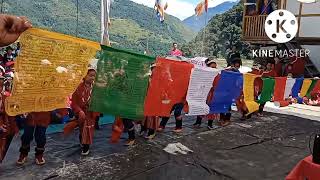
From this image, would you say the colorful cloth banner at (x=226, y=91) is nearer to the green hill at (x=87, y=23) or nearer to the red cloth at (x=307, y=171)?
the red cloth at (x=307, y=171)

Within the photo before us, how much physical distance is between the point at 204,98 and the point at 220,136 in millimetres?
840

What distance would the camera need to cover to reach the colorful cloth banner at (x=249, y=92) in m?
8.56

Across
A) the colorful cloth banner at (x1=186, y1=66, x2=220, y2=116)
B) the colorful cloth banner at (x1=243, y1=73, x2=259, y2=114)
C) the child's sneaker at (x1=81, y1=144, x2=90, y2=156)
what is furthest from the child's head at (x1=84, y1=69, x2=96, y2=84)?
the colorful cloth banner at (x1=243, y1=73, x2=259, y2=114)

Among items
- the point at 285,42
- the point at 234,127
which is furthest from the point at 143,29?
the point at 234,127

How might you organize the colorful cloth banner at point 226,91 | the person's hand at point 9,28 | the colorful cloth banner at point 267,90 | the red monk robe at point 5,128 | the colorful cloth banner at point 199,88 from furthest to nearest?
1. the colorful cloth banner at point 267,90
2. the colorful cloth banner at point 226,91
3. the colorful cloth banner at point 199,88
4. the red monk robe at point 5,128
5. the person's hand at point 9,28

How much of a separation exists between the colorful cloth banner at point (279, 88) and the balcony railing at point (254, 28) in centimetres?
552

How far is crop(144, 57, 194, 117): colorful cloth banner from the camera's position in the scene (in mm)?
5855

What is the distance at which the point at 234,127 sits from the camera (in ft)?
26.8

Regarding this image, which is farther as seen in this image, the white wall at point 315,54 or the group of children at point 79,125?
the white wall at point 315,54

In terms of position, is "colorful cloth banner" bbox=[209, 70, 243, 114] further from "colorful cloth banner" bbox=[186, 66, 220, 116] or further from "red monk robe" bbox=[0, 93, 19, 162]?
"red monk robe" bbox=[0, 93, 19, 162]

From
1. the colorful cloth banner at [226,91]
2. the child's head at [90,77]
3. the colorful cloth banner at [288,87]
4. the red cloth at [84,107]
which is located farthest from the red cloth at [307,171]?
the colorful cloth banner at [288,87]

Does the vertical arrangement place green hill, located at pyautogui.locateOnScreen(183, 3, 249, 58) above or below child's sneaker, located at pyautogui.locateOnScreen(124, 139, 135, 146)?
above

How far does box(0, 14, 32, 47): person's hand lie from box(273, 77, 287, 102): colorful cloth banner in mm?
9233

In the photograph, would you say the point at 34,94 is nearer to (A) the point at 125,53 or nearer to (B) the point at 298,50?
(A) the point at 125,53
